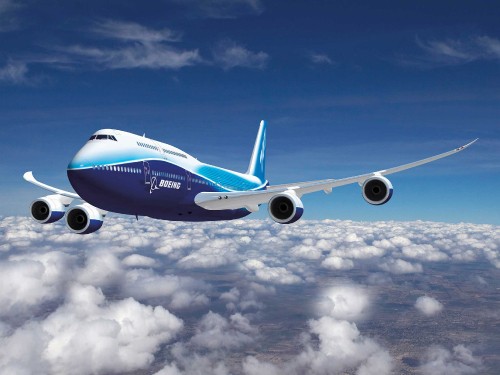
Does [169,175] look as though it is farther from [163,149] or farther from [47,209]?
[47,209]

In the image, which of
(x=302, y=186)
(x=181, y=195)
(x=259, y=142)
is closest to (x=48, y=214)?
(x=181, y=195)

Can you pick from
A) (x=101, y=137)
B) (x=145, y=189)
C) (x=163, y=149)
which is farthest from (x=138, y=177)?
(x=163, y=149)

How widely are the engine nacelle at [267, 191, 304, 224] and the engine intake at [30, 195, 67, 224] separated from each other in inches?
777

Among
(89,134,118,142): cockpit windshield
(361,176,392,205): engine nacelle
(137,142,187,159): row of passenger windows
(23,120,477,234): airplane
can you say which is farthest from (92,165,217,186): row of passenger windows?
(361,176,392,205): engine nacelle

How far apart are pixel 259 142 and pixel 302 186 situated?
46.6 metres

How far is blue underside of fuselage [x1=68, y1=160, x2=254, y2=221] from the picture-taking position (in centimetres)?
3584

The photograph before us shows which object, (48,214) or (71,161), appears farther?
(48,214)

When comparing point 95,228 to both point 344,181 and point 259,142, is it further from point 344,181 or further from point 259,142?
point 259,142

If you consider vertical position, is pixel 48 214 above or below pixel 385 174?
below

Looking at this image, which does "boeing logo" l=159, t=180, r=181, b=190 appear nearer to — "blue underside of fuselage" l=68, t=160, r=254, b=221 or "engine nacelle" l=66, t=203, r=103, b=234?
"blue underside of fuselage" l=68, t=160, r=254, b=221

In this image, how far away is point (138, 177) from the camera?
3966cm

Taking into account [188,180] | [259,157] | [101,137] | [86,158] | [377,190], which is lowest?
[377,190]

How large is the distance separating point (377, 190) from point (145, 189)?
2182 centimetres

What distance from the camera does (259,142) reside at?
9250 cm
